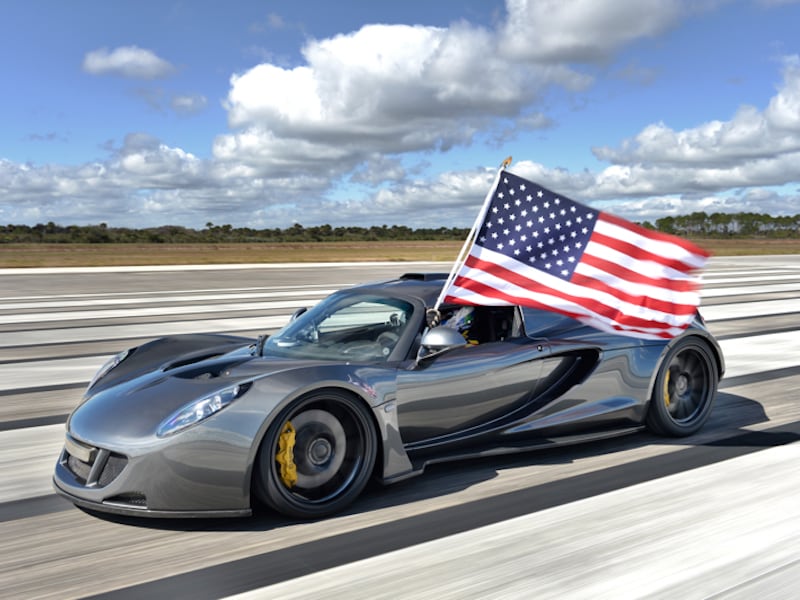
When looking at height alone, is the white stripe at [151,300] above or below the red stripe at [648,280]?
below

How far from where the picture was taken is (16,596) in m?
3.08

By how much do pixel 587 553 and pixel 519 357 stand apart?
62.2 inches

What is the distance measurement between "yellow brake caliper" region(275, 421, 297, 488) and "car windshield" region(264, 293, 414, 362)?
Result: 2.44 ft

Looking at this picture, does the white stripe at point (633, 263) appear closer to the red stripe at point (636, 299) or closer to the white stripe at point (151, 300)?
the red stripe at point (636, 299)

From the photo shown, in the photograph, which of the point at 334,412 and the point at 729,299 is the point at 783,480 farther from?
the point at 729,299

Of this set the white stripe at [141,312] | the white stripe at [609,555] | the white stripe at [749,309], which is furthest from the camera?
the white stripe at [141,312]

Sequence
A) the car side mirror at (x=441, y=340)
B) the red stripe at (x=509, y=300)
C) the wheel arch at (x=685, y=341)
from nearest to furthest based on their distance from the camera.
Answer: the car side mirror at (x=441, y=340)
the red stripe at (x=509, y=300)
the wheel arch at (x=685, y=341)

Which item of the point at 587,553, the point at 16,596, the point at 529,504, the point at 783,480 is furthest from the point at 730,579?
the point at 16,596

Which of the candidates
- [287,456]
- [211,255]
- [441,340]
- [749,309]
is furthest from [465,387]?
[211,255]

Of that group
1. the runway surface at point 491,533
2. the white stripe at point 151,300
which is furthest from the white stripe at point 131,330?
the runway surface at point 491,533

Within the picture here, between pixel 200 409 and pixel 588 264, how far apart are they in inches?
103

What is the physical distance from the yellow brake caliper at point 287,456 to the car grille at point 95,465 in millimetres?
713

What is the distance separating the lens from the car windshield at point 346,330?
4.59 metres

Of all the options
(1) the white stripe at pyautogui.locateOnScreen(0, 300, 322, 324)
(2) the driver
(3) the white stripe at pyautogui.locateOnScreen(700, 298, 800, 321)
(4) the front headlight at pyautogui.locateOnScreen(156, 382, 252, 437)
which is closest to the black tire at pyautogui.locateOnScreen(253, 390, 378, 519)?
(4) the front headlight at pyautogui.locateOnScreen(156, 382, 252, 437)
